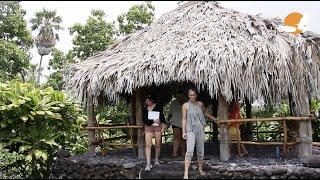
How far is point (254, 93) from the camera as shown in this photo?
26.8 feet

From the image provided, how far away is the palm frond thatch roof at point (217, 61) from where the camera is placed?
8.08 metres

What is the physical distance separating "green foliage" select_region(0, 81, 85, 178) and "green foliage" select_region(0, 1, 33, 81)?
6018 mm

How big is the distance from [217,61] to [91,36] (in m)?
9.65

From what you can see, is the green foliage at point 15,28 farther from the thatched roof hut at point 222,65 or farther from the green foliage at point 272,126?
the green foliage at point 272,126

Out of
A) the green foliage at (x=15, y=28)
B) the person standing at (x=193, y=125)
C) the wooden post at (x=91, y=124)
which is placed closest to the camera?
the person standing at (x=193, y=125)

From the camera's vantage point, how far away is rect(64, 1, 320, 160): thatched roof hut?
8094 mm

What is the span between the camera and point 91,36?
17.0m

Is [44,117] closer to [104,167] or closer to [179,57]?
[104,167]

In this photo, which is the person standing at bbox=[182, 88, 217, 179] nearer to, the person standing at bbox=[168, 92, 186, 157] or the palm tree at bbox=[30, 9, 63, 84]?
the person standing at bbox=[168, 92, 186, 157]

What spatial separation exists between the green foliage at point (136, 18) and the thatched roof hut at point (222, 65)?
7024mm

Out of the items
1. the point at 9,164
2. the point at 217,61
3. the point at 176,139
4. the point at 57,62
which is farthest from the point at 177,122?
the point at 57,62

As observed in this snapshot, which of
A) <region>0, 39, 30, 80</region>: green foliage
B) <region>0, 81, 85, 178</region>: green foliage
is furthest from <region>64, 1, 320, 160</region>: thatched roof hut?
<region>0, 39, 30, 80</region>: green foliage

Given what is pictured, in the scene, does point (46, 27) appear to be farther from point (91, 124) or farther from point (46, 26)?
point (91, 124)

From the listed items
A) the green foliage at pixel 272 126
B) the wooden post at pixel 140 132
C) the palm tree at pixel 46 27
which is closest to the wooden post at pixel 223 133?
the wooden post at pixel 140 132
